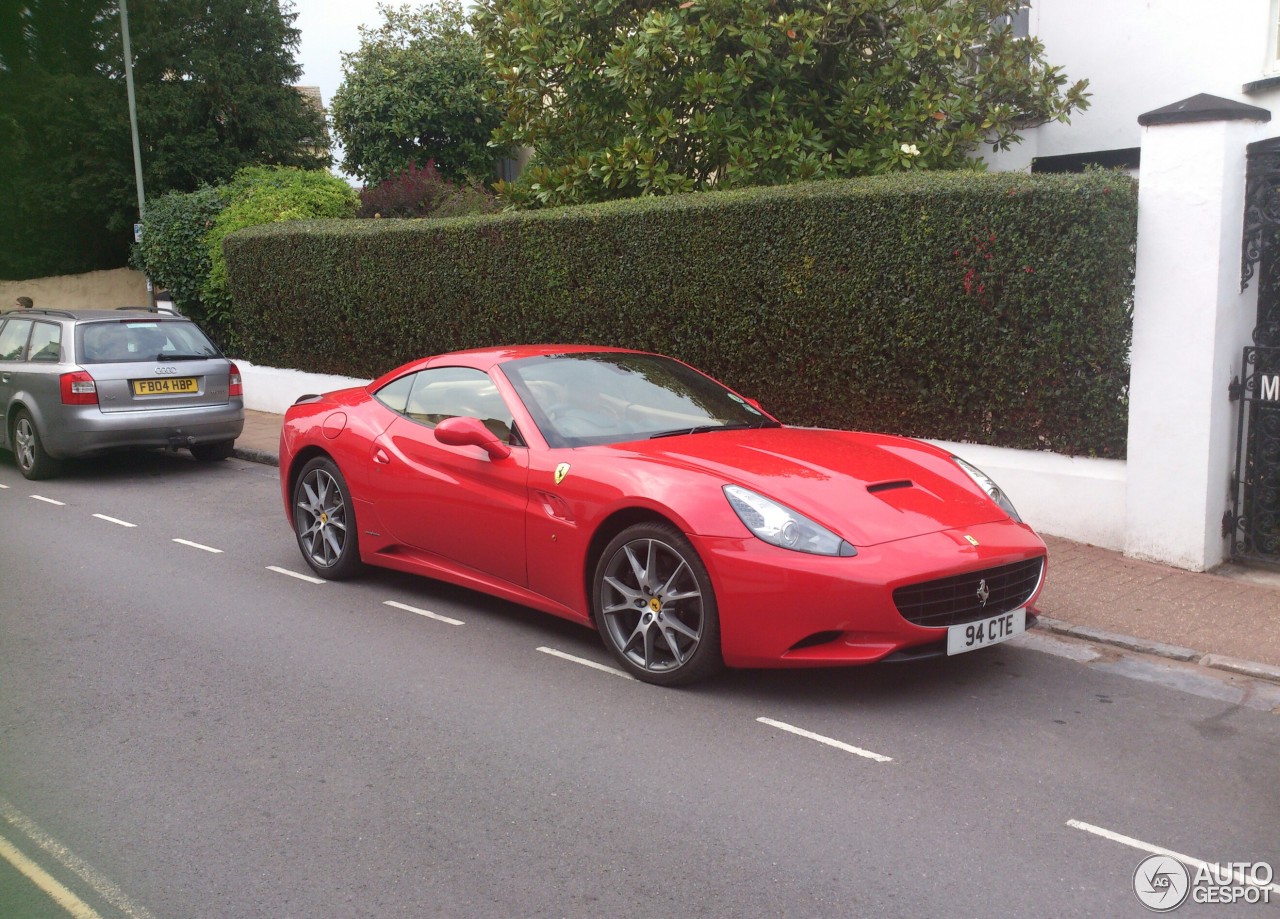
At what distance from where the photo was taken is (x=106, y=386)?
1071 centimetres

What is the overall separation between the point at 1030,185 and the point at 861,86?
3814mm

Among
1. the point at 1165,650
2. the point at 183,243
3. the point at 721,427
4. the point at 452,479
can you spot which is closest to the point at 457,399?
the point at 452,479

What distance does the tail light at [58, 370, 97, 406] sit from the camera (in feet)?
34.7

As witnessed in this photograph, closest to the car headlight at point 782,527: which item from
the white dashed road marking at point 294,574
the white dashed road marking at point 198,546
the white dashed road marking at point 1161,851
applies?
the white dashed road marking at point 1161,851

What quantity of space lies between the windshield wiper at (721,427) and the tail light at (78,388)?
693 cm

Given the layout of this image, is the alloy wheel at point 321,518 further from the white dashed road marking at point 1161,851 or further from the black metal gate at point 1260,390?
the black metal gate at point 1260,390

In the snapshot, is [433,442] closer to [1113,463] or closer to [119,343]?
[1113,463]

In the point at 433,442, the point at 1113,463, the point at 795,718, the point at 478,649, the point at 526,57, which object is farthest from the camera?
the point at 526,57

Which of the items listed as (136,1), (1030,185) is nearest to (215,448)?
(1030,185)

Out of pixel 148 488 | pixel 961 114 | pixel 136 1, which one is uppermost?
pixel 961 114

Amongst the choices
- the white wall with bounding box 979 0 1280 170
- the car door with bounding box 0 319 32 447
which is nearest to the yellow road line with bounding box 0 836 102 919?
the car door with bounding box 0 319 32 447

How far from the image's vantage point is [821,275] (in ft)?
29.7

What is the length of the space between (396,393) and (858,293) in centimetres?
374

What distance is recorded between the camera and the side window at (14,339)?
37.4 ft
